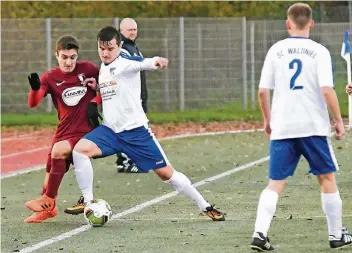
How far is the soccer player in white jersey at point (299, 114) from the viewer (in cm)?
942

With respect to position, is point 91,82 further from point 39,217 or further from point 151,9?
point 151,9

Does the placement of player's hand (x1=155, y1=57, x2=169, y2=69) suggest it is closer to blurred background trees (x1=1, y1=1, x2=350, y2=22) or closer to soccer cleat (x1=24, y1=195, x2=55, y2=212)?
soccer cleat (x1=24, y1=195, x2=55, y2=212)

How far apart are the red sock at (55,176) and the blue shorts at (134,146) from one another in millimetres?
561

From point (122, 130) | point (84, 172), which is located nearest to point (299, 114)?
point (122, 130)

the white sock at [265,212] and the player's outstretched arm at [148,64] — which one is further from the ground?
Result: the player's outstretched arm at [148,64]

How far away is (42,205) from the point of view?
39.4ft

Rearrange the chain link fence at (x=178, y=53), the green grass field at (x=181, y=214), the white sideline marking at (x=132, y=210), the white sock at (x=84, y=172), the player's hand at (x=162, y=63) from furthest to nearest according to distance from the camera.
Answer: the chain link fence at (x=178, y=53)
the white sock at (x=84, y=172)
the player's hand at (x=162, y=63)
the white sideline marking at (x=132, y=210)
the green grass field at (x=181, y=214)

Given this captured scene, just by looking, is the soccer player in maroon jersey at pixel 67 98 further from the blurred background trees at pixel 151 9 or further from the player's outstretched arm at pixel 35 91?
the blurred background trees at pixel 151 9

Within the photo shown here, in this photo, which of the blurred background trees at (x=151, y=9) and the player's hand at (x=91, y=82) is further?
the blurred background trees at (x=151, y=9)

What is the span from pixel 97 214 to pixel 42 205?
823 millimetres

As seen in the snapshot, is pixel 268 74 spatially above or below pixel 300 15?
below

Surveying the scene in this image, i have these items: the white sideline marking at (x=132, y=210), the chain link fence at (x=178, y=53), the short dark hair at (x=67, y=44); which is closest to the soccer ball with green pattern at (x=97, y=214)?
the white sideline marking at (x=132, y=210)

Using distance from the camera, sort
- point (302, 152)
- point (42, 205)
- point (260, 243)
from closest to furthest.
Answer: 1. point (260, 243)
2. point (302, 152)
3. point (42, 205)

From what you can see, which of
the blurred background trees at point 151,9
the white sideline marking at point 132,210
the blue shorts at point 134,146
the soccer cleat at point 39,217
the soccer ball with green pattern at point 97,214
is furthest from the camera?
the blurred background trees at point 151,9
